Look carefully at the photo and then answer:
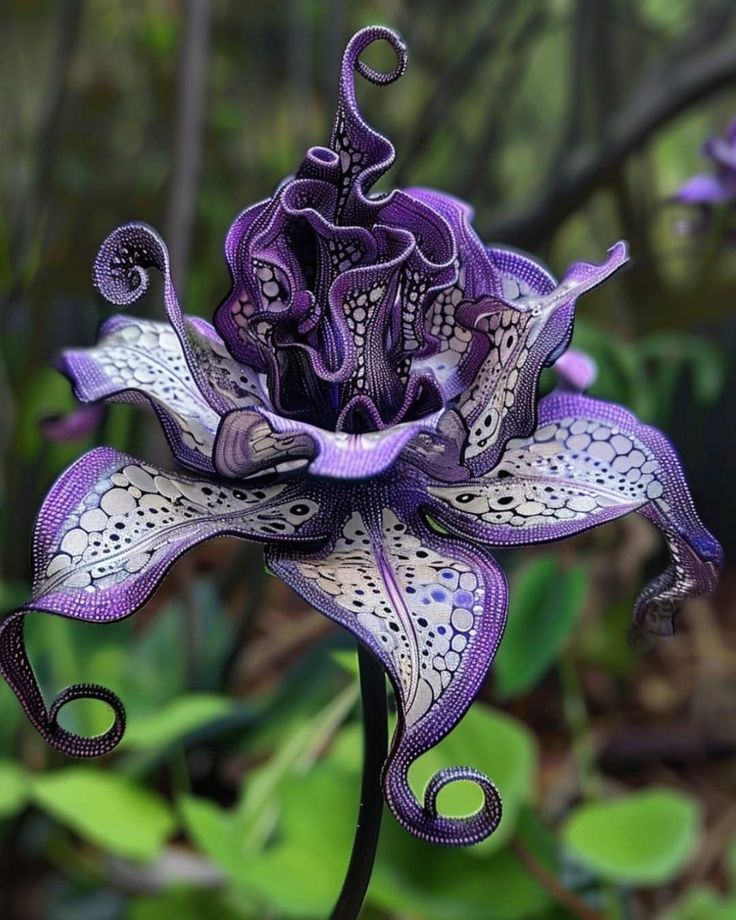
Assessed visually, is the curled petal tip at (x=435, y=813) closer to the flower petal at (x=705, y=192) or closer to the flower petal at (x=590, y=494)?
the flower petal at (x=590, y=494)

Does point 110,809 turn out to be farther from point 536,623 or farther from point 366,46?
point 366,46

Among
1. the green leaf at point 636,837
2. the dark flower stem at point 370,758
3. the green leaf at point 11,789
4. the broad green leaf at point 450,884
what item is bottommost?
the green leaf at point 11,789

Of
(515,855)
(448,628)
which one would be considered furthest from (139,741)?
(448,628)

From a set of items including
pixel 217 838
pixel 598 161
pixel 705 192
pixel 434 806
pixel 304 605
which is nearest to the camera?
pixel 434 806

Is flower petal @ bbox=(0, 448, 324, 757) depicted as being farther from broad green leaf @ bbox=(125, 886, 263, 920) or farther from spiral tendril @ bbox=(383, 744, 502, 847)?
broad green leaf @ bbox=(125, 886, 263, 920)

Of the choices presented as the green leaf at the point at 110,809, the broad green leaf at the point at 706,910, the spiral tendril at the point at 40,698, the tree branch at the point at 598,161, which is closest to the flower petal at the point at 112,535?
the spiral tendril at the point at 40,698

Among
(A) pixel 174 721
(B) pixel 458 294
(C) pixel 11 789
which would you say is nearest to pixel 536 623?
(A) pixel 174 721
